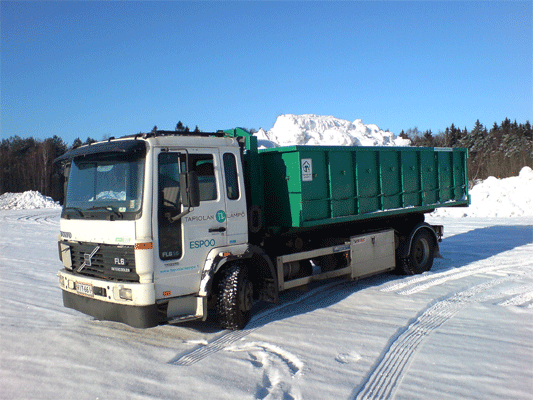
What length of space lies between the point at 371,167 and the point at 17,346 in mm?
6294

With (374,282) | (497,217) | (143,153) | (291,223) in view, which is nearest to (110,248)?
(143,153)

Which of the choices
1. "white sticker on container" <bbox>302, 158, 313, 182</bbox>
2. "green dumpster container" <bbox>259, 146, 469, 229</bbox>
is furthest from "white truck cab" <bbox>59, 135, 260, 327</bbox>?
"white sticker on container" <bbox>302, 158, 313, 182</bbox>

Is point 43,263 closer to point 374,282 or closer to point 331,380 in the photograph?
point 374,282

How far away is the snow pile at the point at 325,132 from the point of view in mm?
87250

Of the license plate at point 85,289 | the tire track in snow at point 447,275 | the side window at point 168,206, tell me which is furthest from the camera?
the tire track in snow at point 447,275

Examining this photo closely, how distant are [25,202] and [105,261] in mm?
34299

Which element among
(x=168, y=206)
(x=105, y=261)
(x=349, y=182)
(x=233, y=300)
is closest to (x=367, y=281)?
(x=349, y=182)

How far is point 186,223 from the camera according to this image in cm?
561

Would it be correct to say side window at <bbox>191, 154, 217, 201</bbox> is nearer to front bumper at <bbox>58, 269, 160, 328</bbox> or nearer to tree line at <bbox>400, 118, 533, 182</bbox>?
front bumper at <bbox>58, 269, 160, 328</bbox>

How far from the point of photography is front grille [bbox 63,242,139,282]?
5305 millimetres

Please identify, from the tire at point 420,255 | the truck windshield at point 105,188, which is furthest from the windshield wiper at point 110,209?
the tire at point 420,255

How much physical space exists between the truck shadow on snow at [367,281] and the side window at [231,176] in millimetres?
1863

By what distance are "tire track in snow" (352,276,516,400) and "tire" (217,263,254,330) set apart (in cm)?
194

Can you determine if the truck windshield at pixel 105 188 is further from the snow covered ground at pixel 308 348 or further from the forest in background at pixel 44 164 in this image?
the forest in background at pixel 44 164
